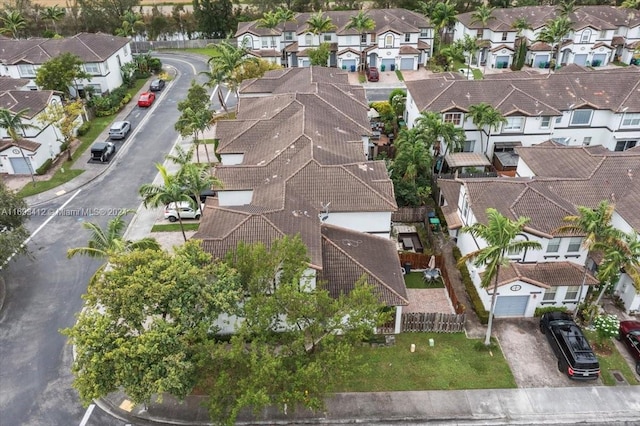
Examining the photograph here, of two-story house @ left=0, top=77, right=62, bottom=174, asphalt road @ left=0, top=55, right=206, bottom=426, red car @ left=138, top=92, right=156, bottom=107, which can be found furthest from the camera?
red car @ left=138, top=92, right=156, bottom=107

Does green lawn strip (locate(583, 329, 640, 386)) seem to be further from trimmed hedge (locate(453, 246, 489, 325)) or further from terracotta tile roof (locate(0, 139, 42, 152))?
terracotta tile roof (locate(0, 139, 42, 152))

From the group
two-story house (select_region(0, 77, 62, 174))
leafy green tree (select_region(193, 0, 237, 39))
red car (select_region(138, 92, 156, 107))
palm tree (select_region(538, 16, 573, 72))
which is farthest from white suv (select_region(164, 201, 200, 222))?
palm tree (select_region(538, 16, 573, 72))

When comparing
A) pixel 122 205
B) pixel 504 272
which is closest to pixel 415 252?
pixel 504 272

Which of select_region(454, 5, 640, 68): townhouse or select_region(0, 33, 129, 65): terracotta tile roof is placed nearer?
select_region(0, 33, 129, 65): terracotta tile roof

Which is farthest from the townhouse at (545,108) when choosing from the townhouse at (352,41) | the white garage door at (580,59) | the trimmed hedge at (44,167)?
the trimmed hedge at (44,167)

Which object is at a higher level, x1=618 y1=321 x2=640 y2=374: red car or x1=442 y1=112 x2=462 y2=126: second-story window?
x1=442 y1=112 x2=462 y2=126: second-story window
